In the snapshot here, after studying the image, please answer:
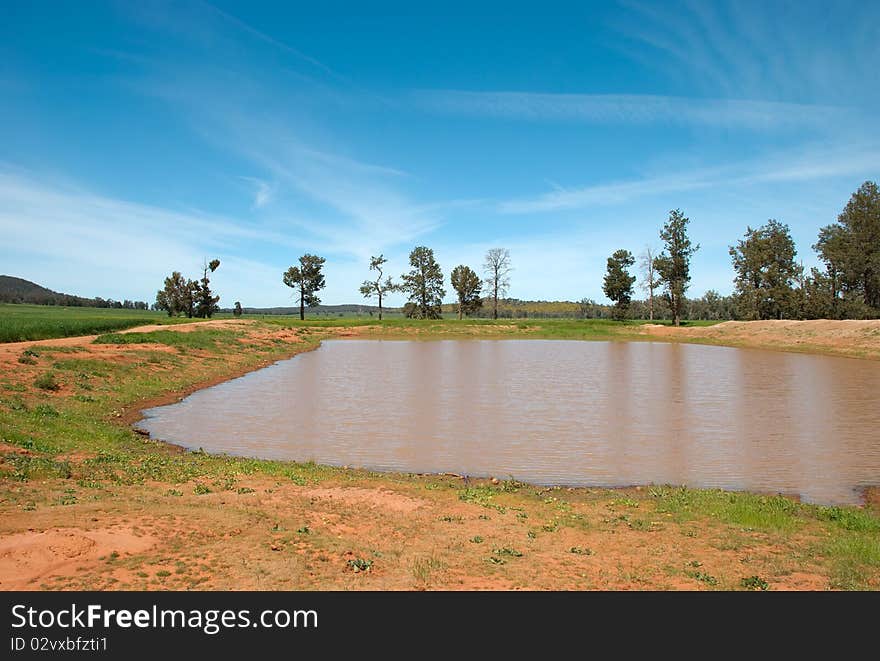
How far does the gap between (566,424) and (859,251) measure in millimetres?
71052

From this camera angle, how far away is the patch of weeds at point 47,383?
737 inches

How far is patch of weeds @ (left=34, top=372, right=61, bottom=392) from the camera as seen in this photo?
61.4ft

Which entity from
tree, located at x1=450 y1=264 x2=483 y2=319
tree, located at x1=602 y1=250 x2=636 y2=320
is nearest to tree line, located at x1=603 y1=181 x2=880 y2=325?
tree, located at x1=602 y1=250 x2=636 y2=320

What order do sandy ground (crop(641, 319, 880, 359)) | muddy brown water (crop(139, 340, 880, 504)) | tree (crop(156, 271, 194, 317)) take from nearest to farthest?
muddy brown water (crop(139, 340, 880, 504)) < sandy ground (crop(641, 319, 880, 359)) < tree (crop(156, 271, 194, 317))

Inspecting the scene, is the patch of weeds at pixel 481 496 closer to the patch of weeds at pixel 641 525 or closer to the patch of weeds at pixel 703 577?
the patch of weeds at pixel 641 525

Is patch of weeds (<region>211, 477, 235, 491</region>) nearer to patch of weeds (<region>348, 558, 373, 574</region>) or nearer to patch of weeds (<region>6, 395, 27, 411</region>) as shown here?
patch of weeds (<region>348, 558, 373, 574</region>)

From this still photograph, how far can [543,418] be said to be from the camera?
18516 mm

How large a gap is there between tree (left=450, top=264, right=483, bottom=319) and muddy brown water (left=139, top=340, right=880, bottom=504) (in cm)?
7747

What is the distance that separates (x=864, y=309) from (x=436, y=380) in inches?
2538

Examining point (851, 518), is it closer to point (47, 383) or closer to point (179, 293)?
point (47, 383)

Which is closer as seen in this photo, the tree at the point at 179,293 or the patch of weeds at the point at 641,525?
the patch of weeds at the point at 641,525

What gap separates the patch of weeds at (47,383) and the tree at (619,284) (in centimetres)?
9299

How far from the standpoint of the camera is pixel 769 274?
77.9m

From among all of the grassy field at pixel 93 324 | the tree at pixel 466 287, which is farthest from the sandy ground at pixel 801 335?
the tree at pixel 466 287
